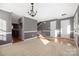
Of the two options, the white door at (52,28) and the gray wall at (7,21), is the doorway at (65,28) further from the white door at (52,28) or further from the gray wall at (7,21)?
the gray wall at (7,21)

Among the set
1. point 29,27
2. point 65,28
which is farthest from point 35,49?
point 65,28

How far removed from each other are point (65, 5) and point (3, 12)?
0.87 meters

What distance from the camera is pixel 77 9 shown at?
1652 millimetres

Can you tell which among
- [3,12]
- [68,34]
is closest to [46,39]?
[68,34]

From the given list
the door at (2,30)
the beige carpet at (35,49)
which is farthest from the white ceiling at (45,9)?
the beige carpet at (35,49)

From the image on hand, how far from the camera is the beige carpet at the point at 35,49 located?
167cm

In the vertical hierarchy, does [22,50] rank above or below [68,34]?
below

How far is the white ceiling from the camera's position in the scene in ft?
5.46

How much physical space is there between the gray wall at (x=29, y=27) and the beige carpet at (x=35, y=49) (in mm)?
99

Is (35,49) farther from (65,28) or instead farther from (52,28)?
(65,28)

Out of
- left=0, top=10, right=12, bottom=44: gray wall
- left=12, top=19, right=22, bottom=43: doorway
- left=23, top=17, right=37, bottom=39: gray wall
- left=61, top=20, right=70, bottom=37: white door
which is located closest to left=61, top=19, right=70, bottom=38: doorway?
left=61, top=20, right=70, bottom=37: white door

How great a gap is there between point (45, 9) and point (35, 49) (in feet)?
1.93

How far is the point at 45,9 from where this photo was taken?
1.72 meters

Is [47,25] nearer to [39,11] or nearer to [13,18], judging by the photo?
[39,11]
